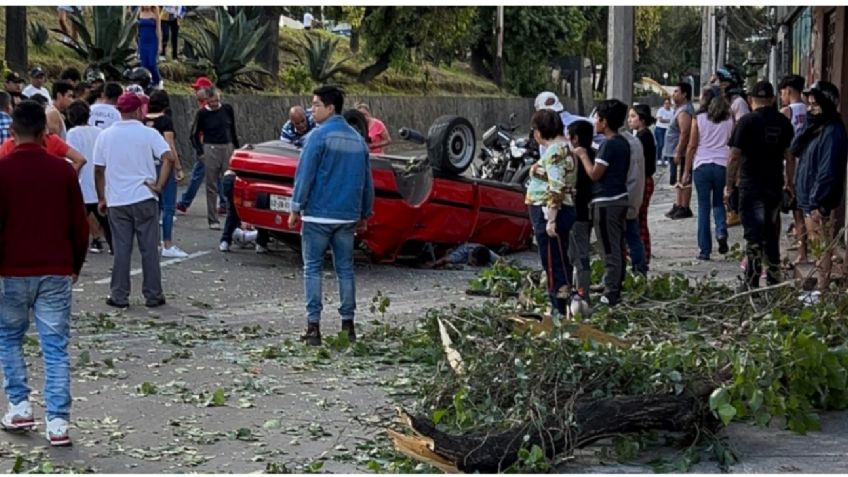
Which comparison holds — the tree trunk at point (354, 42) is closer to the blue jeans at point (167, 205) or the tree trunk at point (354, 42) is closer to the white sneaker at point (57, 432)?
the blue jeans at point (167, 205)

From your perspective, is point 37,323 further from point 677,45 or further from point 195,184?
point 677,45

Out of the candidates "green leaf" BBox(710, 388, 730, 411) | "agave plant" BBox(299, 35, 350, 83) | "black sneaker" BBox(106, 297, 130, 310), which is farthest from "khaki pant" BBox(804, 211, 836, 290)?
"agave plant" BBox(299, 35, 350, 83)

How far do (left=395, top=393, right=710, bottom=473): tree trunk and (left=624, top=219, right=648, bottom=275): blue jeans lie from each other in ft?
16.9

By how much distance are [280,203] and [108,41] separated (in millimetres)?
9132

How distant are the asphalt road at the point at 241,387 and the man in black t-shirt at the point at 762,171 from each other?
5.15 ft

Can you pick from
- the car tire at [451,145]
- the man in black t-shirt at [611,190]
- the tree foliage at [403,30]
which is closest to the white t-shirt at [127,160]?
the car tire at [451,145]

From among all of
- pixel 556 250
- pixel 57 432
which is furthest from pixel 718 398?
pixel 556 250

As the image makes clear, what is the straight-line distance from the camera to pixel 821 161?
11.1 meters

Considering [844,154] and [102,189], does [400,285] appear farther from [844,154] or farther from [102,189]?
[844,154]

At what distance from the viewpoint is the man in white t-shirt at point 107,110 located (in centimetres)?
1361

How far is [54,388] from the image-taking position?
6770mm

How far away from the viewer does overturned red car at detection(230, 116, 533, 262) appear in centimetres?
→ 1305

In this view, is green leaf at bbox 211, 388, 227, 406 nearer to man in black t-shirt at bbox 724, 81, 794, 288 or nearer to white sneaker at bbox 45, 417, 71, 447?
white sneaker at bbox 45, 417, 71, 447

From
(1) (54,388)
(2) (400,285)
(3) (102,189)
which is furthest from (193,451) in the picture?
(2) (400,285)
